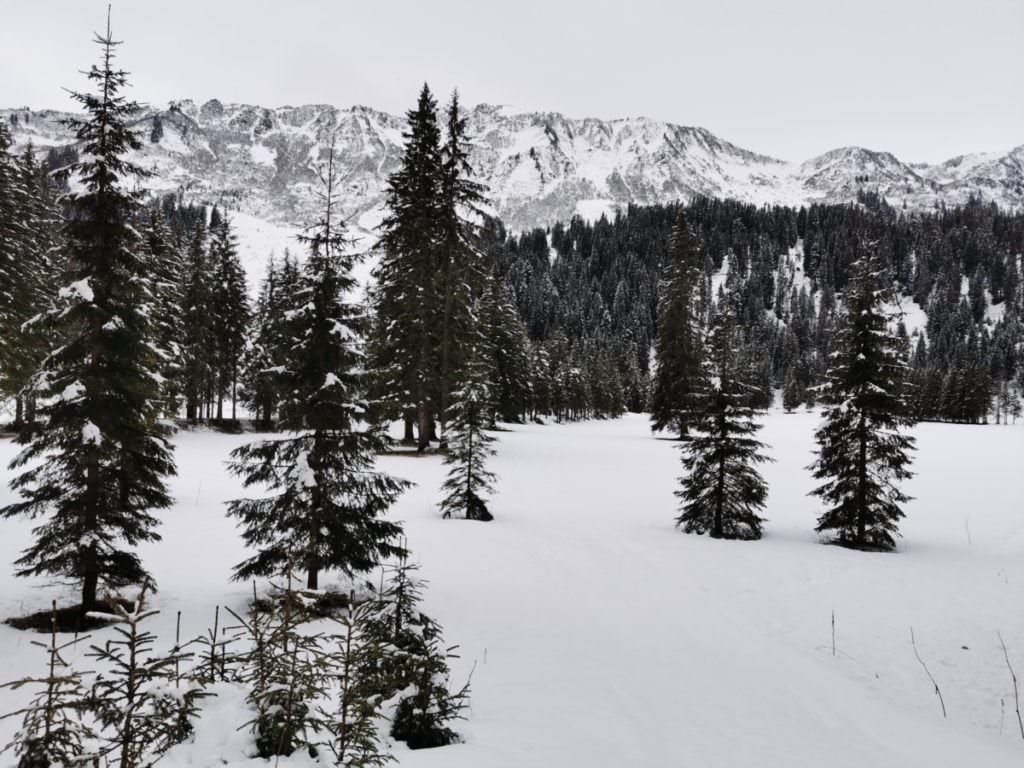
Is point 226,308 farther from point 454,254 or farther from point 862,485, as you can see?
point 862,485

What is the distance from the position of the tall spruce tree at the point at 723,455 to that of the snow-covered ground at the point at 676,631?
105 centimetres

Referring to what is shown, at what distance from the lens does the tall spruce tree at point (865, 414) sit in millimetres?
15375

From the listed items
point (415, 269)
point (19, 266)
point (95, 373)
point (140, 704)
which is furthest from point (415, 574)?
point (19, 266)

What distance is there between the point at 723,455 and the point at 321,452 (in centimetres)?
1198

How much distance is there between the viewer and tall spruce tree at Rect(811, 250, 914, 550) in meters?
15.4

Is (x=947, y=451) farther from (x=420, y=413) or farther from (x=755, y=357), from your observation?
(x=755, y=357)

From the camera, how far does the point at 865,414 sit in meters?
15.6

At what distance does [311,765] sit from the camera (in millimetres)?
3812

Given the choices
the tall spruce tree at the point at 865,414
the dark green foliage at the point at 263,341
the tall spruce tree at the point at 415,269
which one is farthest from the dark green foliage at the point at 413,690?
the dark green foliage at the point at 263,341

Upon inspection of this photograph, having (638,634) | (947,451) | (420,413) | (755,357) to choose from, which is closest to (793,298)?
(755,357)

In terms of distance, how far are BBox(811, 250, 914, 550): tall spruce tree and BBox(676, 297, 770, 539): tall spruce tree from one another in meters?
2.08

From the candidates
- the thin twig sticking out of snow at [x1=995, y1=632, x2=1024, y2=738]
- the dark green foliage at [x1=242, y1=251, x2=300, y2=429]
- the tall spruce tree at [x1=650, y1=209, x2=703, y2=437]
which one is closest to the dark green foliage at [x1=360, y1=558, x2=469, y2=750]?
the thin twig sticking out of snow at [x1=995, y1=632, x2=1024, y2=738]

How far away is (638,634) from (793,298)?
201683 mm

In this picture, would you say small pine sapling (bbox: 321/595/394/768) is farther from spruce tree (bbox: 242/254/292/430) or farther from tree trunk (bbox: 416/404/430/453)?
spruce tree (bbox: 242/254/292/430)
